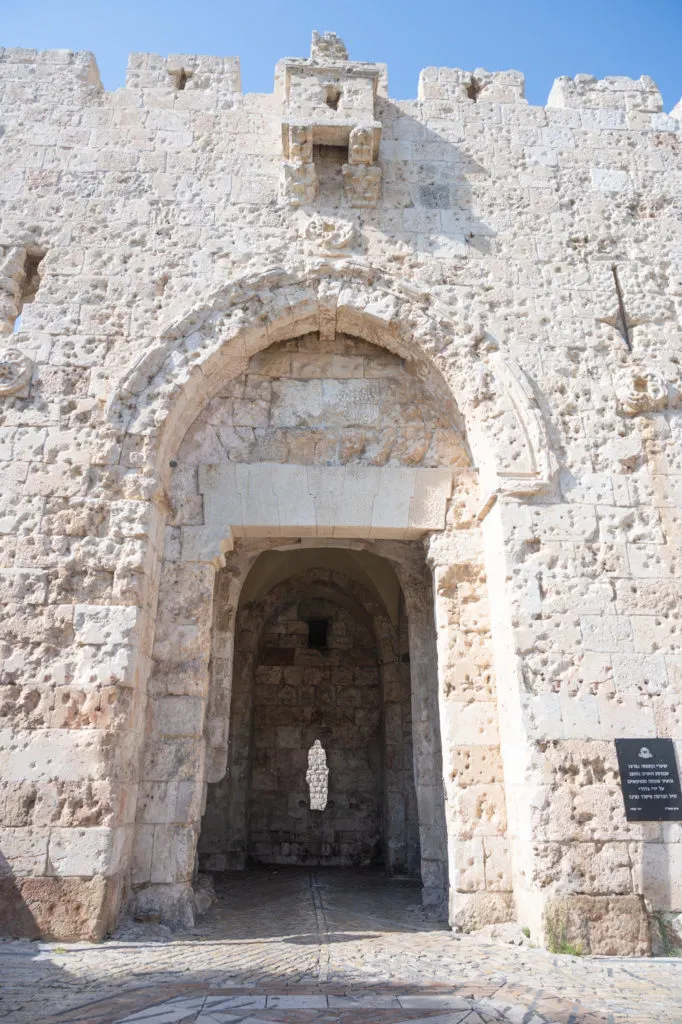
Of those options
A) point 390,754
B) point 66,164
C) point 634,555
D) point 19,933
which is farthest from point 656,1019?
point 66,164

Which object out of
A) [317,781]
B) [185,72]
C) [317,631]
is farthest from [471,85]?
[317,781]

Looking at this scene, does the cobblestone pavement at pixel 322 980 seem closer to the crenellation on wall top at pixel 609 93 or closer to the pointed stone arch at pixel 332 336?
the pointed stone arch at pixel 332 336

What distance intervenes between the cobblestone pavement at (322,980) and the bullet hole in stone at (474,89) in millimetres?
6590

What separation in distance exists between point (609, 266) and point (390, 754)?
598cm

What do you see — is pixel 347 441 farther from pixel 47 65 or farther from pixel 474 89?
pixel 47 65

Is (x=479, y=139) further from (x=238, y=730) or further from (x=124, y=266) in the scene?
(x=238, y=730)

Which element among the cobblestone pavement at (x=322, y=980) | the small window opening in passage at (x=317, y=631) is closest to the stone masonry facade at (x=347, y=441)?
the cobblestone pavement at (x=322, y=980)

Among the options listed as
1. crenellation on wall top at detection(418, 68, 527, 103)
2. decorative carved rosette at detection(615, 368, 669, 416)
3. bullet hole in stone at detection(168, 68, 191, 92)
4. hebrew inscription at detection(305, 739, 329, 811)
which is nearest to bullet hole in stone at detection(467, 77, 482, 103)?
crenellation on wall top at detection(418, 68, 527, 103)

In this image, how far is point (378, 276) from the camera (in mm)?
5418

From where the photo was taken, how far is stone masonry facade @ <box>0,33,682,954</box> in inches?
165

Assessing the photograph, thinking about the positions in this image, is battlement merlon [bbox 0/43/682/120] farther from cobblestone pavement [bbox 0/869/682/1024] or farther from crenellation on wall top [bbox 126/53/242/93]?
cobblestone pavement [bbox 0/869/682/1024]

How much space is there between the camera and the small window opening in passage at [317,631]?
11.3 metres

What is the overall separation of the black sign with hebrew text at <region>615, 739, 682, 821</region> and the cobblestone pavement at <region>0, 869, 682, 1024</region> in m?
0.75

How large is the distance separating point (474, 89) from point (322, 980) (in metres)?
6.84
